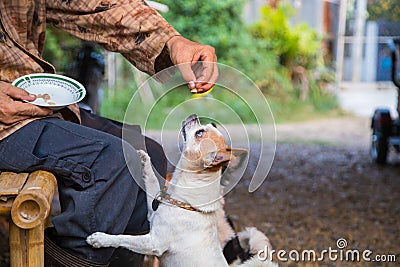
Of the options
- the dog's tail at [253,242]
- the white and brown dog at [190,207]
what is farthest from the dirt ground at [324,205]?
the white and brown dog at [190,207]

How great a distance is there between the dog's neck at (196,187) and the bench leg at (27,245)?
44 cm

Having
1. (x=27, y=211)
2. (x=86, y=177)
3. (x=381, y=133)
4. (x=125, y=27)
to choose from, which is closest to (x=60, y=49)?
(x=381, y=133)

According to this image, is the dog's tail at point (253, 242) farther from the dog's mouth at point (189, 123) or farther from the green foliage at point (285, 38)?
the green foliage at point (285, 38)

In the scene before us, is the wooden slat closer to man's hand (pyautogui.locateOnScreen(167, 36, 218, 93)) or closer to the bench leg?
the bench leg

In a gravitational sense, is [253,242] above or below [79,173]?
below

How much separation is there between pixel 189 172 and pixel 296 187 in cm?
359

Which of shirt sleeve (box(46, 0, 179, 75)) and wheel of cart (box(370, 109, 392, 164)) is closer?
shirt sleeve (box(46, 0, 179, 75))

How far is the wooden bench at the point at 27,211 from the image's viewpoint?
1.59 metres

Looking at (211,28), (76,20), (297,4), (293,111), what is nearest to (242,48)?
(211,28)

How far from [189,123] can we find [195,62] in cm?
18

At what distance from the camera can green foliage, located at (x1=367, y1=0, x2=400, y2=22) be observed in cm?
1020

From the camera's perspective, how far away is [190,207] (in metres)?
1.95

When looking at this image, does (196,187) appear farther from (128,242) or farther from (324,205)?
(324,205)

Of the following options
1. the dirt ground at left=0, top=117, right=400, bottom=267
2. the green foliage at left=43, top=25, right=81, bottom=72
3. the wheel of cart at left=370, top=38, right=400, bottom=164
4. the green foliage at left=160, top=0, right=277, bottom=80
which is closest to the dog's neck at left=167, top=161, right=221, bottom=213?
the dirt ground at left=0, top=117, right=400, bottom=267
